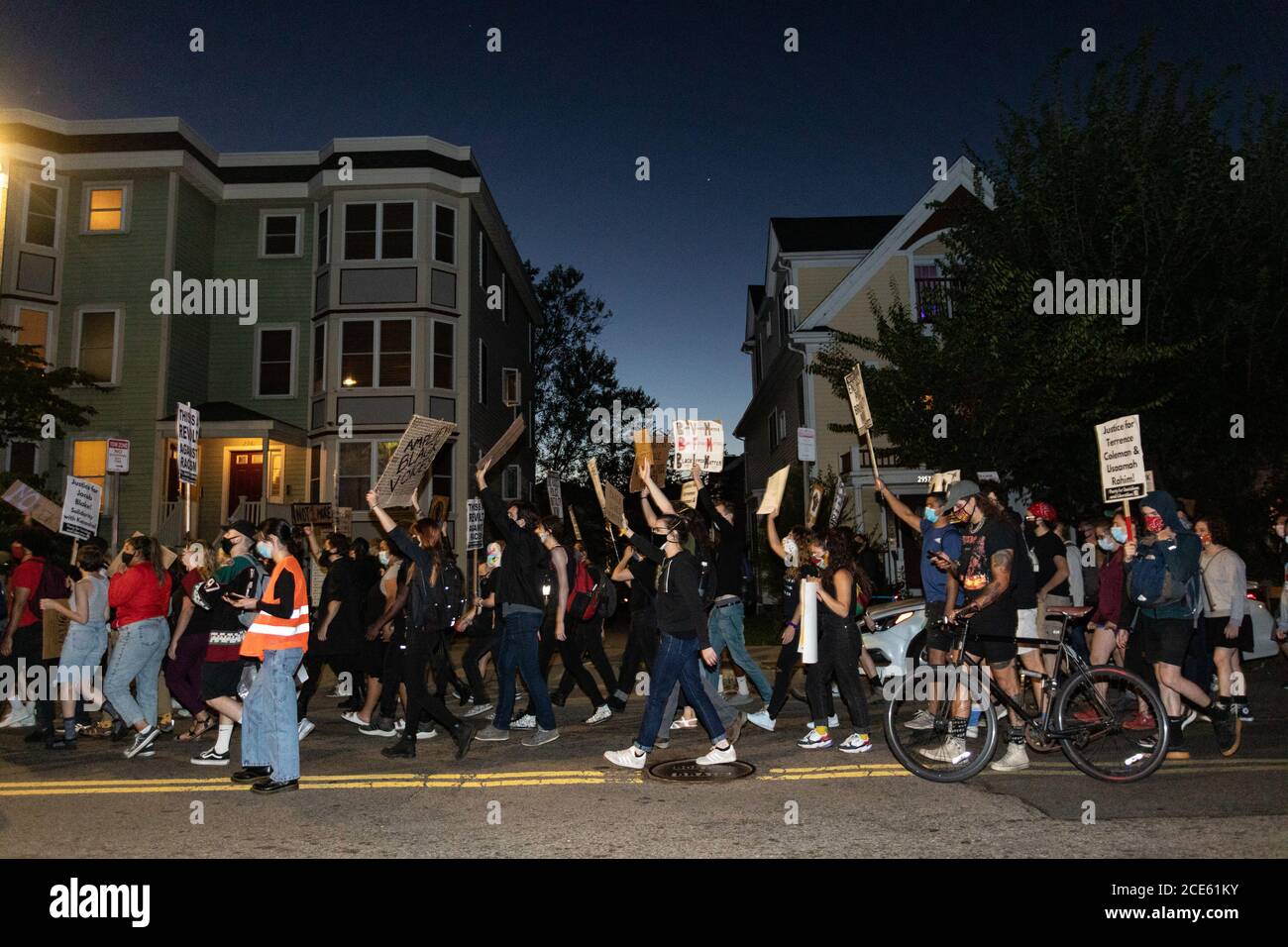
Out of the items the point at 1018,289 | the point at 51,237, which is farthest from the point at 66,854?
the point at 51,237

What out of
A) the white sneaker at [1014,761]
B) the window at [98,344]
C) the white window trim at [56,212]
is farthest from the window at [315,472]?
the white sneaker at [1014,761]

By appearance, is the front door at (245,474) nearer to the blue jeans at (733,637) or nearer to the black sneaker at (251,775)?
the blue jeans at (733,637)

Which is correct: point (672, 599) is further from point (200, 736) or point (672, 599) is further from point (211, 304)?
point (211, 304)

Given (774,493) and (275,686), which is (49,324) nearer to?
(275,686)

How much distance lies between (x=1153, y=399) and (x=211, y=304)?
22622 millimetres

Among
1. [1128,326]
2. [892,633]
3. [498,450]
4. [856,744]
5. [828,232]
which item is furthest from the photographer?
[828,232]

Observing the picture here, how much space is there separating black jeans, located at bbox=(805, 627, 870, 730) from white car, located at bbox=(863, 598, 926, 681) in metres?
2.12

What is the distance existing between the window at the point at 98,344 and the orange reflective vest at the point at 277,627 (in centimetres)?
1899

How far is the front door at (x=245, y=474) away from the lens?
2322 centimetres

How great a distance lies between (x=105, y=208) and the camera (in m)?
22.8

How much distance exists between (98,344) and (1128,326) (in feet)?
74.7

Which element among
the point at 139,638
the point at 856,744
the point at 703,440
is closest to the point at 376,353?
the point at 703,440

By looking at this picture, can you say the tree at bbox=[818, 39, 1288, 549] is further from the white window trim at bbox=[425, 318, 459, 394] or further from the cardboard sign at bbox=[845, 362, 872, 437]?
the white window trim at bbox=[425, 318, 459, 394]

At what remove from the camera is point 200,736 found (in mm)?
8688
